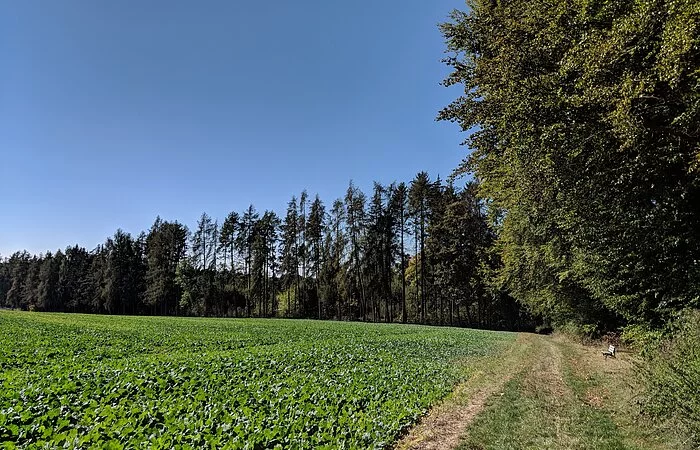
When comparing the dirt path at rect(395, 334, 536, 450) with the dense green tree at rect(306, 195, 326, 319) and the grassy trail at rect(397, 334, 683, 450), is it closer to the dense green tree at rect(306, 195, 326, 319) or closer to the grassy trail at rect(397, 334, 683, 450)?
the grassy trail at rect(397, 334, 683, 450)

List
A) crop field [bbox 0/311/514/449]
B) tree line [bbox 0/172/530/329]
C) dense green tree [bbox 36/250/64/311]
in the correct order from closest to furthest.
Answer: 1. crop field [bbox 0/311/514/449]
2. tree line [bbox 0/172/530/329]
3. dense green tree [bbox 36/250/64/311]

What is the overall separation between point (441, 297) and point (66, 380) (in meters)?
50.3

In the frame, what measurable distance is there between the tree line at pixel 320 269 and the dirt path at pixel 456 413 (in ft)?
84.7

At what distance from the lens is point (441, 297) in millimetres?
54719

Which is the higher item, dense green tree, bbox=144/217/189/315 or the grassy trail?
dense green tree, bbox=144/217/189/315

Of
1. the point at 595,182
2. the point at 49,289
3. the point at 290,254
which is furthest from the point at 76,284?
the point at 595,182

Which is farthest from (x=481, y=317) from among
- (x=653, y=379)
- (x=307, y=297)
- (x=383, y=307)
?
(x=653, y=379)

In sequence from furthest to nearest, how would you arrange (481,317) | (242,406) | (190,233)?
(190,233) → (481,317) → (242,406)

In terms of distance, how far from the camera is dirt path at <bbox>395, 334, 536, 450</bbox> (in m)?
Answer: 6.57

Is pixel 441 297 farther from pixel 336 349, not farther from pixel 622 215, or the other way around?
pixel 622 215

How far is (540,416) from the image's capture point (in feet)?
25.7

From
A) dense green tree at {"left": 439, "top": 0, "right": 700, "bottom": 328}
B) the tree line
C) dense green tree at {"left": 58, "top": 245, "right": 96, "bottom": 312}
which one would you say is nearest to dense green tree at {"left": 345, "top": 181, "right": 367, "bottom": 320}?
the tree line

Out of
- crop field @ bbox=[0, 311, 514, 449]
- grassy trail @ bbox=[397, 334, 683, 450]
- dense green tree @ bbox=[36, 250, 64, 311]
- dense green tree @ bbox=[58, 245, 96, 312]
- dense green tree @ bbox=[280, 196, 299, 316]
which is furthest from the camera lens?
dense green tree @ bbox=[36, 250, 64, 311]

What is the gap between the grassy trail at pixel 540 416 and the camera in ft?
21.0
